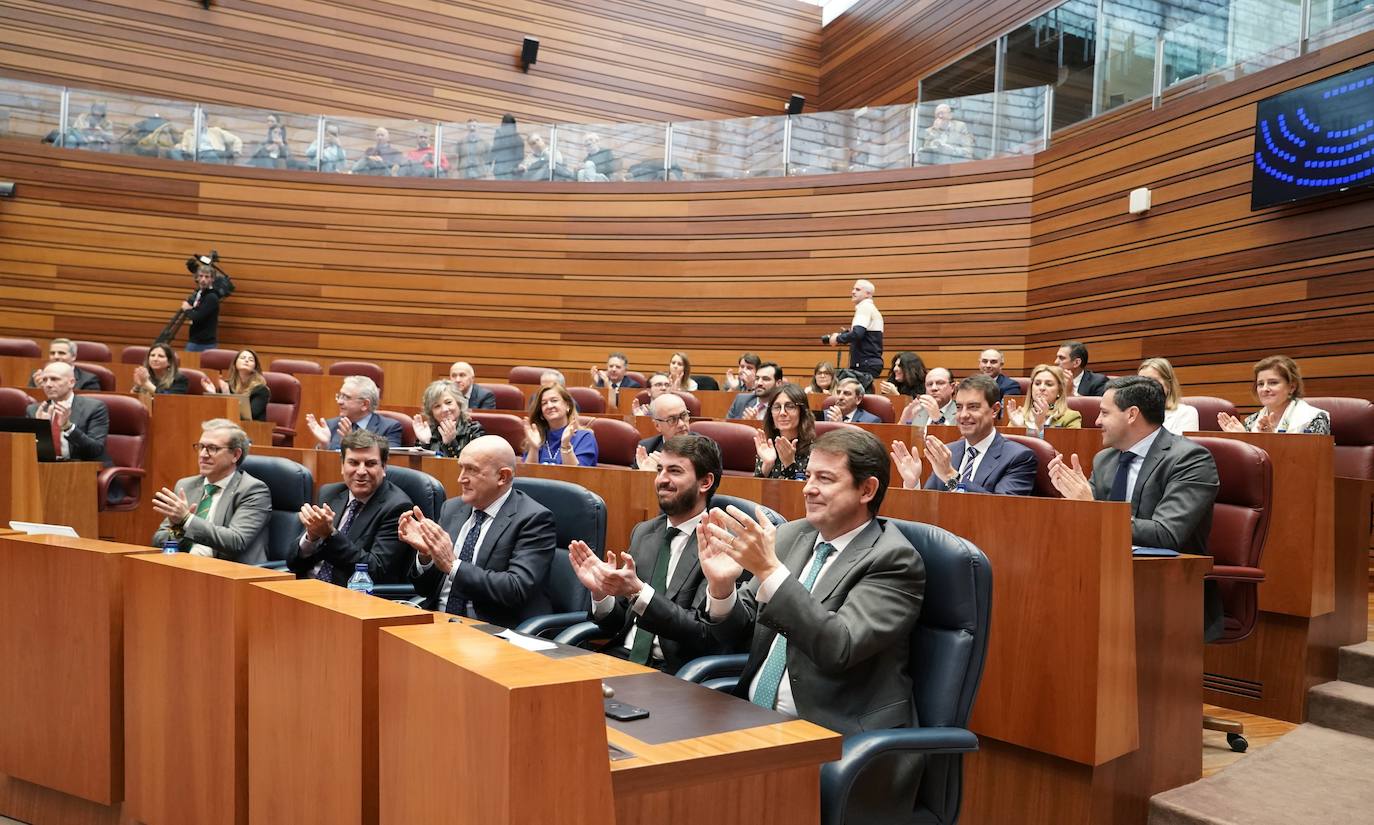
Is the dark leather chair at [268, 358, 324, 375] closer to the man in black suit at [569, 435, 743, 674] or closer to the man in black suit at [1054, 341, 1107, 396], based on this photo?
the man in black suit at [1054, 341, 1107, 396]

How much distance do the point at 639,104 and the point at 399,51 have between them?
2465 millimetres

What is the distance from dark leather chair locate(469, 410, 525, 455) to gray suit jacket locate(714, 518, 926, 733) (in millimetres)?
3046

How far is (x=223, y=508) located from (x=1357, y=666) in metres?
3.60

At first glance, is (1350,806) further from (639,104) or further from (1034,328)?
(639,104)

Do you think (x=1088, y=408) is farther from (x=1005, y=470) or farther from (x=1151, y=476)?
(x=1151, y=476)

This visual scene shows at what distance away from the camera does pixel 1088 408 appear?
16.4 ft

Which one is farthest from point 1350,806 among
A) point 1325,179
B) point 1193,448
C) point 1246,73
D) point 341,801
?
point 1246,73

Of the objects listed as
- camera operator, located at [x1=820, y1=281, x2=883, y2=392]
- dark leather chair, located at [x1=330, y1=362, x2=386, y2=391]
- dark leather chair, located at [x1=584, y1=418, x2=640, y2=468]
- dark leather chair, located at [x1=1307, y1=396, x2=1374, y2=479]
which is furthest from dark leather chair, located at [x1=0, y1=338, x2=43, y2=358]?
dark leather chair, located at [x1=1307, y1=396, x2=1374, y2=479]

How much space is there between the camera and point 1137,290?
644cm

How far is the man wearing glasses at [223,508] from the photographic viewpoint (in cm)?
328

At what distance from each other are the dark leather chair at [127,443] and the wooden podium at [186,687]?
123 inches

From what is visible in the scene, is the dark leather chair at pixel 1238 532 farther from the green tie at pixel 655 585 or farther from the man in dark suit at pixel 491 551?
the man in dark suit at pixel 491 551

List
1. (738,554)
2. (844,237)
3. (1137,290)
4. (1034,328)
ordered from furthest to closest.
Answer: (844,237), (1034,328), (1137,290), (738,554)

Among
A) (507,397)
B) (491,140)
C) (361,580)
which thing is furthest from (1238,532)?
(491,140)
